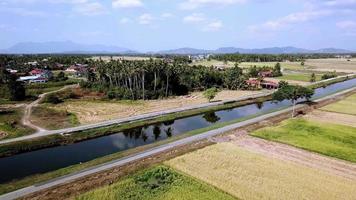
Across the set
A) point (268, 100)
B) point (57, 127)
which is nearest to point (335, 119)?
point (268, 100)

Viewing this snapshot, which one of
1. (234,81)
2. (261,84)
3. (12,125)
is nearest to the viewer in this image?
(12,125)

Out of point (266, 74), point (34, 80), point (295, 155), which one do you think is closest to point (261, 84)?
point (266, 74)

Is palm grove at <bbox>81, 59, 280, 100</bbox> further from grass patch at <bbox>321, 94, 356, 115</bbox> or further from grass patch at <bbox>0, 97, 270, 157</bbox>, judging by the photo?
grass patch at <bbox>321, 94, 356, 115</bbox>

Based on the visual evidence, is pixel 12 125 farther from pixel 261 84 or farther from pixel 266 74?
pixel 266 74

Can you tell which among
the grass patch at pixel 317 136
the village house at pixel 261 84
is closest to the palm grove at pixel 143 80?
the village house at pixel 261 84

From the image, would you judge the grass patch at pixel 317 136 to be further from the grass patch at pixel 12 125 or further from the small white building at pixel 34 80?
the small white building at pixel 34 80

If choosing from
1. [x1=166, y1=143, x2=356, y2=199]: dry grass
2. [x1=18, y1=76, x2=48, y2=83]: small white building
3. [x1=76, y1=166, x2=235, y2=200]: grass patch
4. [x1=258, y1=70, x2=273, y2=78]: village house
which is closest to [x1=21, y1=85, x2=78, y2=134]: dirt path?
[x1=76, y1=166, x2=235, y2=200]: grass patch
